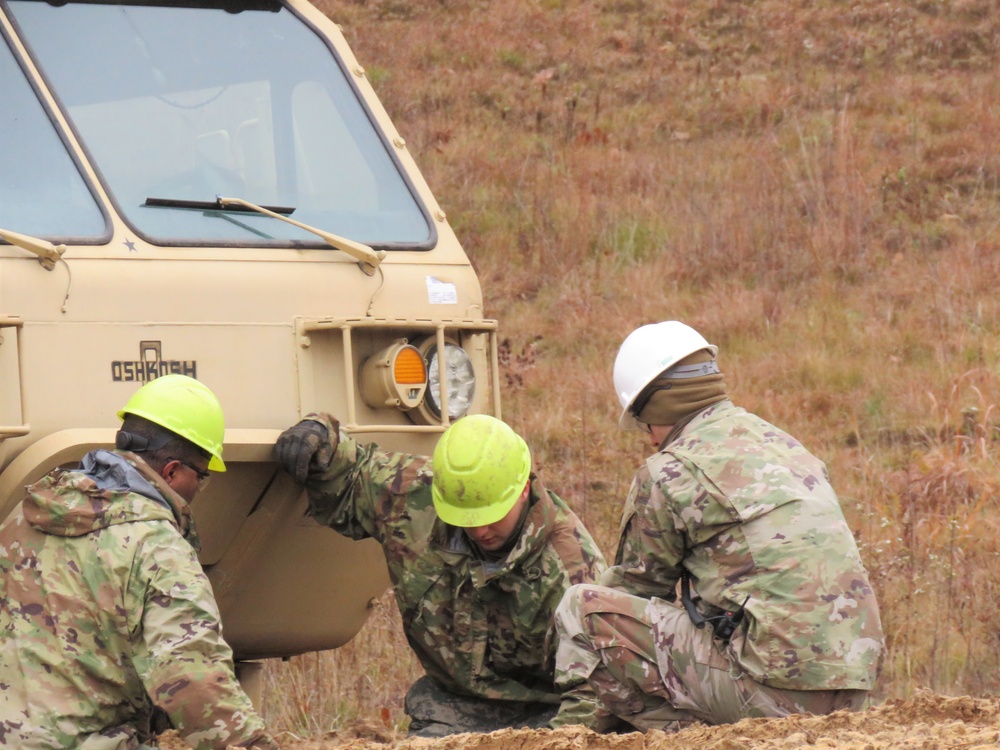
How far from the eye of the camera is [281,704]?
577 centimetres

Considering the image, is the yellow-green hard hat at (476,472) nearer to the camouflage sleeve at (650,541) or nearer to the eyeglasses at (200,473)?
the camouflage sleeve at (650,541)

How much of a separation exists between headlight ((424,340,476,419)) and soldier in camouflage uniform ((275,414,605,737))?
0.47ft

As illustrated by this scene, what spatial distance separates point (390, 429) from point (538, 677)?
1031 mm

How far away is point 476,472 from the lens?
4.11m

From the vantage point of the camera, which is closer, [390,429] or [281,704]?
[390,429]

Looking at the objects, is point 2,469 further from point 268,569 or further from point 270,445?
point 268,569

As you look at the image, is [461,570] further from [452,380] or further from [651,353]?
[651,353]

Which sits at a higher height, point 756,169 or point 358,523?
point 756,169

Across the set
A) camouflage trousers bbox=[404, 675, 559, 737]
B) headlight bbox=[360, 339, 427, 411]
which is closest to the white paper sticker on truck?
headlight bbox=[360, 339, 427, 411]

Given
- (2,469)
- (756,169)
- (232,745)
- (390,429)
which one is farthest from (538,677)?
(756,169)

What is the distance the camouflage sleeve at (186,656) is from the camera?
3.28 m

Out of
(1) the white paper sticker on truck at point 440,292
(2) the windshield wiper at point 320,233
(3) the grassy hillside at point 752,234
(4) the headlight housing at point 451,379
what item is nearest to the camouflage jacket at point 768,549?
(4) the headlight housing at point 451,379

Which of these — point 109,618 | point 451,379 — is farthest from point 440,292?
point 109,618

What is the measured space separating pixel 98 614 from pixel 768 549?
1.69m
